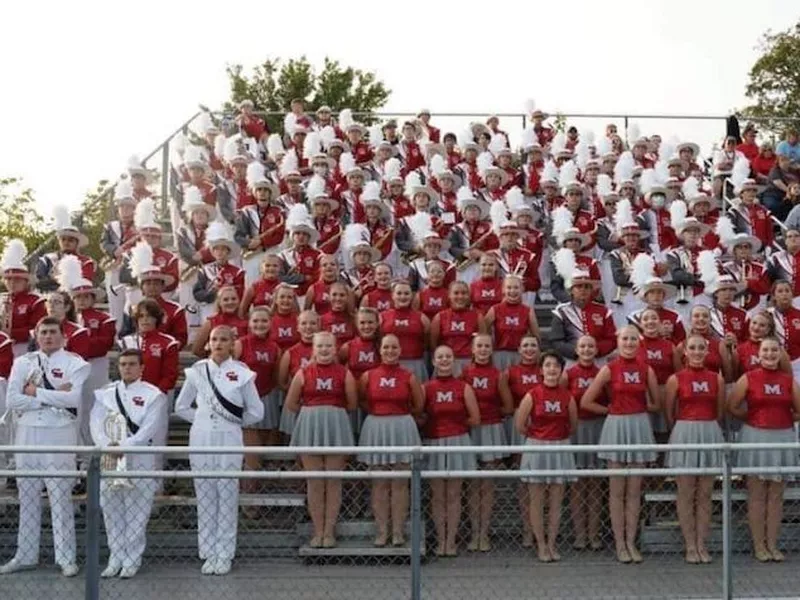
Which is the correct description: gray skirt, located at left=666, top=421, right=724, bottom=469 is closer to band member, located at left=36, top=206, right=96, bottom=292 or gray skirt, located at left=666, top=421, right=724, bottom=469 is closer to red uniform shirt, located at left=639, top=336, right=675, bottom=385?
red uniform shirt, located at left=639, top=336, right=675, bottom=385

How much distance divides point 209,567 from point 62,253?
4863 mm

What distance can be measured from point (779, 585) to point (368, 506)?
3008mm

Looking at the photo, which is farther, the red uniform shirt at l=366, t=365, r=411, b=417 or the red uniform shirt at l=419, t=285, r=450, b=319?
the red uniform shirt at l=419, t=285, r=450, b=319

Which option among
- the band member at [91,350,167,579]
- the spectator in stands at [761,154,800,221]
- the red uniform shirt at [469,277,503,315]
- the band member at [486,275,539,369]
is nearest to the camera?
the band member at [91,350,167,579]

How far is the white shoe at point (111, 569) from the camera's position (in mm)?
8047

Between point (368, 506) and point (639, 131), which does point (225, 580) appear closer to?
point (368, 506)

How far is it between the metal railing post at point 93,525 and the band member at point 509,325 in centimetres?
449

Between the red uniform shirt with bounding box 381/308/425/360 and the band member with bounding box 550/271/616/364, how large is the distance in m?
1.24

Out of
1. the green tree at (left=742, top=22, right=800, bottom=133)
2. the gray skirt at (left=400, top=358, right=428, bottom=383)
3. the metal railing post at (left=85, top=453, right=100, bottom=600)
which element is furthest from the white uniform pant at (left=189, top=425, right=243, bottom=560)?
the green tree at (left=742, top=22, right=800, bottom=133)

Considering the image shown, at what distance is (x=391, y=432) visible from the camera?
8.81m

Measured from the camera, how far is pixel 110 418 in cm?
864

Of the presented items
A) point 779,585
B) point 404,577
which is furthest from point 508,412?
point 779,585

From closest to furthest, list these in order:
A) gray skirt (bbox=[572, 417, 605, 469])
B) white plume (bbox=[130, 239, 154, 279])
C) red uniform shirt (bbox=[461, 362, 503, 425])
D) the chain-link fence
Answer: the chain-link fence, red uniform shirt (bbox=[461, 362, 503, 425]), gray skirt (bbox=[572, 417, 605, 469]), white plume (bbox=[130, 239, 154, 279])

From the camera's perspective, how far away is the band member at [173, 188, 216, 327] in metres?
11.8
